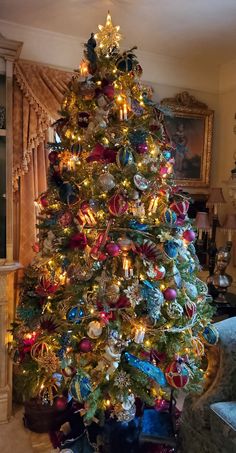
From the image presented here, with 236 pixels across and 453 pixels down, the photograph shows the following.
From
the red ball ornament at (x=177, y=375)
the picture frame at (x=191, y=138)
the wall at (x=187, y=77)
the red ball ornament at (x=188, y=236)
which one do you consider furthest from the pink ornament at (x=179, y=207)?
the wall at (x=187, y=77)

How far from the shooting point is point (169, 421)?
71.9 inches

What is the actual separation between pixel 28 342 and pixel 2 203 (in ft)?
2.97

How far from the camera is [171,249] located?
1.62 meters

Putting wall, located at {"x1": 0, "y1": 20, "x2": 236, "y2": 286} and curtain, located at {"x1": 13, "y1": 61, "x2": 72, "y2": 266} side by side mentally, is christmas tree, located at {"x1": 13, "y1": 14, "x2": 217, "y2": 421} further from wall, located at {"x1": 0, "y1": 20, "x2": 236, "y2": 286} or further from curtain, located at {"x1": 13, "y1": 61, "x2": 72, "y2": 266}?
wall, located at {"x1": 0, "y1": 20, "x2": 236, "y2": 286}

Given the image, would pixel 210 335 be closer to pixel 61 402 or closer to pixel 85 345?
pixel 85 345

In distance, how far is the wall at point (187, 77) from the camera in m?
2.55

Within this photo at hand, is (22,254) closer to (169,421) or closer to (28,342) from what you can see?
(28,342)

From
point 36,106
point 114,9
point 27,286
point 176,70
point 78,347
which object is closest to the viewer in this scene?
point 78,347

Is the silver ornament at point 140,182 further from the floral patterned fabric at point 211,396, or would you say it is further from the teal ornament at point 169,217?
the floral patterned fabric at point 211,396

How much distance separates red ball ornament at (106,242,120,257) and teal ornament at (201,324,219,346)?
2.20 feet

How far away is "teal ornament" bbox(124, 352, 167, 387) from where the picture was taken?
1556 millimetres

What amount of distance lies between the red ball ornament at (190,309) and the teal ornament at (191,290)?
0.17ft

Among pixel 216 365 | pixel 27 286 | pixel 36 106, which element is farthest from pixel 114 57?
pixel 216 365

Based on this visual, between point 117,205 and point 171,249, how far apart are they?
331 mm
